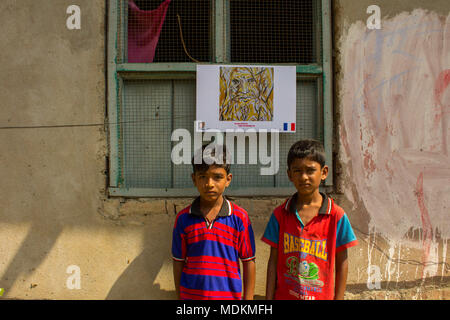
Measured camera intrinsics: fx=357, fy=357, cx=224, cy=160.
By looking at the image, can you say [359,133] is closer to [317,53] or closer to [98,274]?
[317,53]

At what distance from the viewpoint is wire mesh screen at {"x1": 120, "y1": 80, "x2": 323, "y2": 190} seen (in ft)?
8.77

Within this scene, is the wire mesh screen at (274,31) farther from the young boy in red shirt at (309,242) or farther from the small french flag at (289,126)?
the young boy in red shirt at (309,242)

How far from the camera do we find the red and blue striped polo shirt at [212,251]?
198 centimetres

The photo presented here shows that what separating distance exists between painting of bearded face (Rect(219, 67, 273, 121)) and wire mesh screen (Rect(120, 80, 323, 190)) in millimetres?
224

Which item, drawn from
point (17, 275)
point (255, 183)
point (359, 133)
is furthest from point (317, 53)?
point (17, 275)

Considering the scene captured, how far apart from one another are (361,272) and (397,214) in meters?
0.50

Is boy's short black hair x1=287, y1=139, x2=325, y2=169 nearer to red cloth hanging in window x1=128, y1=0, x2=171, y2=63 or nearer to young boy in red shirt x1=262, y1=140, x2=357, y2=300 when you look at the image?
young boy in red shirt x1=262, y1=140, x2=357, y2=300

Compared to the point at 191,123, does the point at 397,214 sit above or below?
below

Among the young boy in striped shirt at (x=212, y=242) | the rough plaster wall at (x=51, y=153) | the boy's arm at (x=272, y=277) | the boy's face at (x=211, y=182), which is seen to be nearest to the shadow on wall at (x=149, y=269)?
the rough plaster wall at (x=51, y=153)

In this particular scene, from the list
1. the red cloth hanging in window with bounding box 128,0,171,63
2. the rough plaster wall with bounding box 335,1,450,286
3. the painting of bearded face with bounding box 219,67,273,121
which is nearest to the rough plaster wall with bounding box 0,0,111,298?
the red cloth hanging in window with bounding box 128,0,171,63

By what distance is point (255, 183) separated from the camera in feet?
8.85

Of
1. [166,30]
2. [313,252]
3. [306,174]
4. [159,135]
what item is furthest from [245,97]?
[313,252]

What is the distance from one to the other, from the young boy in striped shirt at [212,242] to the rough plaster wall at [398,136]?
1020mm

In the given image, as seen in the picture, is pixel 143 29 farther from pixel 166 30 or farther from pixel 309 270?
pixel 309 270
